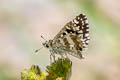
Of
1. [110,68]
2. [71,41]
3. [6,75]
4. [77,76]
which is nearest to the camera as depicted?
[71,41]

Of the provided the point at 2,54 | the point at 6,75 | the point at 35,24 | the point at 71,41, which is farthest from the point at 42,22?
the point at 71,41

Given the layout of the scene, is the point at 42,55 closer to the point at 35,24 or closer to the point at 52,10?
the point at 35,24

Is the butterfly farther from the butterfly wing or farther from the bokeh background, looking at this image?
the bokeh background

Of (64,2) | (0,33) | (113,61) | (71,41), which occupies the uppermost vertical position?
(64,2)

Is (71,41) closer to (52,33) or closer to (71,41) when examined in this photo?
(71,41)

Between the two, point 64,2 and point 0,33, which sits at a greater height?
point 64,2

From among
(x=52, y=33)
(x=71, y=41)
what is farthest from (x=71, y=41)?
(x=52, y=33)

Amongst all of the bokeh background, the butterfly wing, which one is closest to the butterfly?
the butterfly wing
